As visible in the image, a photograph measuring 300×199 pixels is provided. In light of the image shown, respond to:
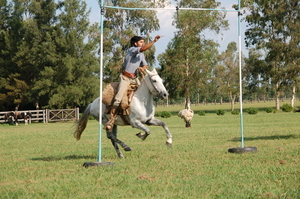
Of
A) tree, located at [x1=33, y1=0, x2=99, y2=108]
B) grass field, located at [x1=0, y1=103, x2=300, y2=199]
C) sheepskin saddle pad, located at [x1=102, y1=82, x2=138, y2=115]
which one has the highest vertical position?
tree, located at [x1=33, y1=0, x2=99, y2=108]

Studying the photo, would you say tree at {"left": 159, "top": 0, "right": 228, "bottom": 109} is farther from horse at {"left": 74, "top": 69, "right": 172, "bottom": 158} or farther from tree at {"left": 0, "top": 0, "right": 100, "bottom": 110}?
horse at {"left": 74, "top": 69, "right": 172, "bottom": 158}

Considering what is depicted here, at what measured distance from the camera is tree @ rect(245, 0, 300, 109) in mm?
58656

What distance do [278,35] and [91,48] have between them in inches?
1082

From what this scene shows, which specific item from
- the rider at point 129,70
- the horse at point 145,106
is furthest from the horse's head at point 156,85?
the rider at point 129,70

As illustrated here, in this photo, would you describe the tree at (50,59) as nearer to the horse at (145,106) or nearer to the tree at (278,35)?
the tree at (278,35)

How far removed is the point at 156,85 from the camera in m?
11.4

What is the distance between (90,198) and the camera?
6.86m

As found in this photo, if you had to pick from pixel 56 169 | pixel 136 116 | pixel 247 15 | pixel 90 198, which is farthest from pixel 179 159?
pixel 247 15

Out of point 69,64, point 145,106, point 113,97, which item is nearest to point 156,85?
point 145,106

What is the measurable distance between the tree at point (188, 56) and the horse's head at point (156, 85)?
4827cm

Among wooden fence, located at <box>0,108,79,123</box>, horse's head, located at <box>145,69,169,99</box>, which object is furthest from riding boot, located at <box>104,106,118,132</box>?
wooden fence, located at <box>0,108,79,123</box>

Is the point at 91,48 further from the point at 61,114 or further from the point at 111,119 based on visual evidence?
the point at 111,119

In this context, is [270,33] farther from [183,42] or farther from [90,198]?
[90,198]

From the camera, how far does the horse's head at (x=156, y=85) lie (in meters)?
11.4
